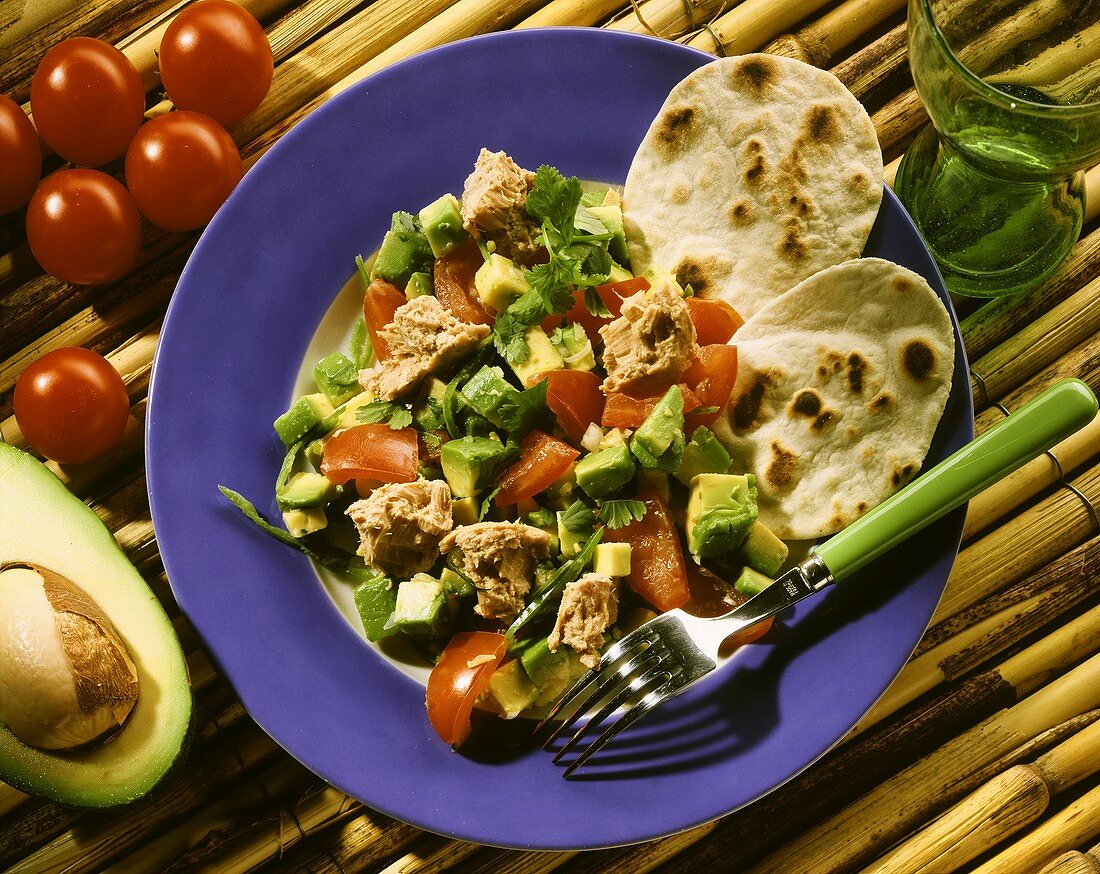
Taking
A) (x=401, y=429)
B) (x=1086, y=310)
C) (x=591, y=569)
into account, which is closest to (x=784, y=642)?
(x=591, y=569)

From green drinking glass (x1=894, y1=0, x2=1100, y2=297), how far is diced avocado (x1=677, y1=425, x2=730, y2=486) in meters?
1.30

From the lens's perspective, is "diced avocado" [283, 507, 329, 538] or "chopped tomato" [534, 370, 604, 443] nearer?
"chopped tomato" [534, 370, 604, 443]

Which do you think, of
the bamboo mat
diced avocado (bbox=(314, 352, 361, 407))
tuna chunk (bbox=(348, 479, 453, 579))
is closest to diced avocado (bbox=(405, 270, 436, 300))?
diced avocado (bbox=(314, 352, 361, 407))

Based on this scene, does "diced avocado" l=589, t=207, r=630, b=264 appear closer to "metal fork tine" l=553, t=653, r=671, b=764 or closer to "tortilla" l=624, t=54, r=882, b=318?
"tortilla" l=624, t=54, r=882, b=318

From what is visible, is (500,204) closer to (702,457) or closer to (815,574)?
(702,457)

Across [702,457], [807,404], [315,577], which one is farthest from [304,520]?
[807,404]

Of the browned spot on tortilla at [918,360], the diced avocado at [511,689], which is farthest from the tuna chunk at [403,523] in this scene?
the browned spot on tortilla at [918,360]

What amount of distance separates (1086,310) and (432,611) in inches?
113

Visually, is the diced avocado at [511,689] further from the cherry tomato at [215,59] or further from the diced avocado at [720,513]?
the cherry tomato at [215,59]

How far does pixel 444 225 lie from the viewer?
10.8 ft

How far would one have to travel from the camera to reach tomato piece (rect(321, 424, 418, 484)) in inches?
125

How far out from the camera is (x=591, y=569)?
3100 mm

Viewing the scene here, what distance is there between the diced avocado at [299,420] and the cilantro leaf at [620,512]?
1096 mm

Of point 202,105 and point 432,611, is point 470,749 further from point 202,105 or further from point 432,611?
point 202,105
